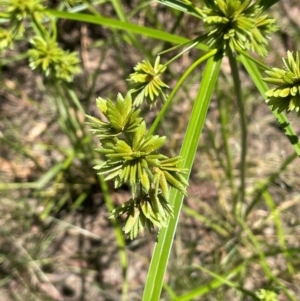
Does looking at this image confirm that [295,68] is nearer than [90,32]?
Yes

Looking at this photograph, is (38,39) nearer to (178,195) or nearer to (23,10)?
(23,10)

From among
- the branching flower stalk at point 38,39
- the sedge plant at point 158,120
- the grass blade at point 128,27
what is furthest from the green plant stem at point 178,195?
the branching flower stalk at point 38,39

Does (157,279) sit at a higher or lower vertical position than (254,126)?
lower

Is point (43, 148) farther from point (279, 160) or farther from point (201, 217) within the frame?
A: point (279, 160)

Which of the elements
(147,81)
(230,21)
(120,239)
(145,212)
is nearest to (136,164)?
(145,212)

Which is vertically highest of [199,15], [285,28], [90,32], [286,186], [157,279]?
[285,28]

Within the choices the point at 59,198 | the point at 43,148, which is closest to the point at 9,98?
the point at 43,148
